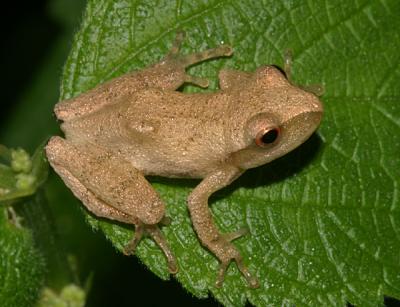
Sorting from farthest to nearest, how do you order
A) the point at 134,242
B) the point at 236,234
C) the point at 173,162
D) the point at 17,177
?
the point at 173,162
the point at 236,234
the point at 134,242
the point at 17,177

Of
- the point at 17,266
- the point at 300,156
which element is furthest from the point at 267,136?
the point at 17,266

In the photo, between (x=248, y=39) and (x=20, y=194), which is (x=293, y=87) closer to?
(x=248, y=39)

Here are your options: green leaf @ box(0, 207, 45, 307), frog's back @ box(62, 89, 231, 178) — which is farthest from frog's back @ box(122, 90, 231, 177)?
green leaf @ box(0, 207, 45, 307)

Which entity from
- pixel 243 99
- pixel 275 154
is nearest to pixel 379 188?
pixel 275 154

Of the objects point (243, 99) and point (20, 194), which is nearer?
point (20, 194)

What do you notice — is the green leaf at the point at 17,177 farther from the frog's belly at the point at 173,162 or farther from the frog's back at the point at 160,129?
the frog's belly at the point at 173,162

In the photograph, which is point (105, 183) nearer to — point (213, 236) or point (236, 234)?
point (213, 236)

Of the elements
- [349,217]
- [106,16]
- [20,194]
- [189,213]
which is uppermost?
[106,16]
